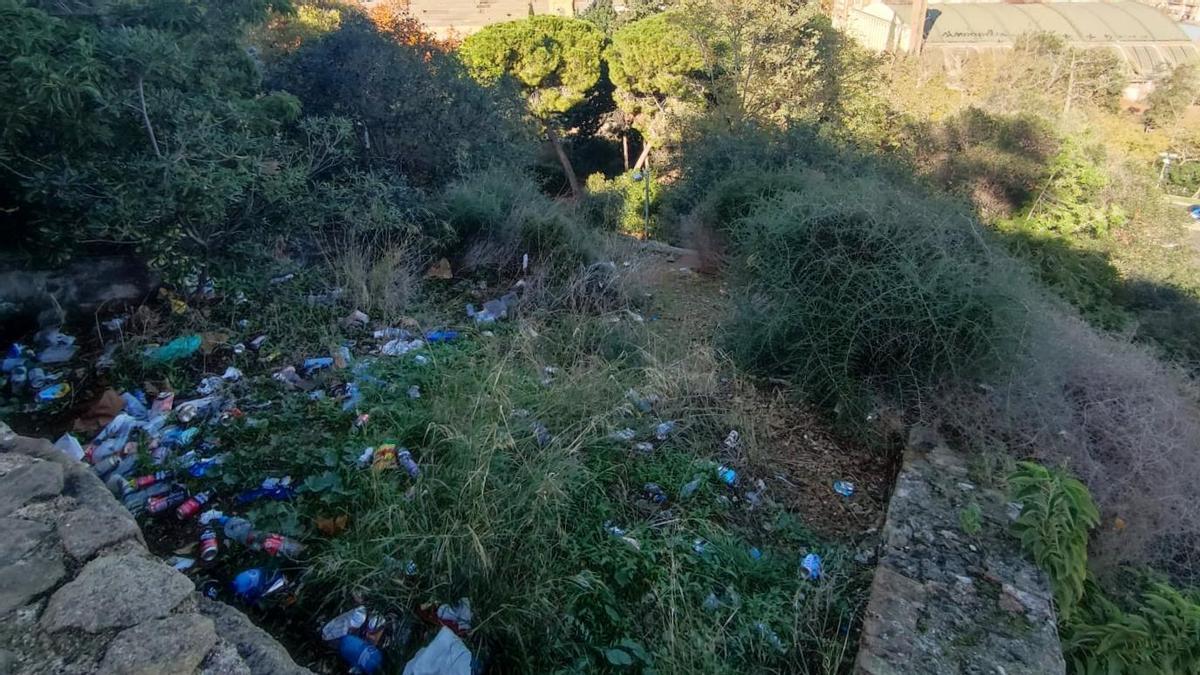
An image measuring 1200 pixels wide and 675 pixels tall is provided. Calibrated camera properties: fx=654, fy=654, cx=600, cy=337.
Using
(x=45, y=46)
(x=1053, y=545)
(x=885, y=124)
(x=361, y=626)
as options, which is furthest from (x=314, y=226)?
(x=885, y=124)

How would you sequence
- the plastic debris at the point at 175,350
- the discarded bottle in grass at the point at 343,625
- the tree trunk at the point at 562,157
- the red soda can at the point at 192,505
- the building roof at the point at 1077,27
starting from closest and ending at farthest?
the discarded bottle in grass at the point at 343,625 < the red soda can at the point at 192,505 < the plastic debris at the point at 175,350 < the tree trunk at the point at 562,157 < the building roof at the point at 1077,27

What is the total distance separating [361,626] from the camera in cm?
188

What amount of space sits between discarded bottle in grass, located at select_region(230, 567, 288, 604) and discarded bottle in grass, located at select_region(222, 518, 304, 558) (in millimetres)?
67

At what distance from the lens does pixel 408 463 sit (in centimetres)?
246

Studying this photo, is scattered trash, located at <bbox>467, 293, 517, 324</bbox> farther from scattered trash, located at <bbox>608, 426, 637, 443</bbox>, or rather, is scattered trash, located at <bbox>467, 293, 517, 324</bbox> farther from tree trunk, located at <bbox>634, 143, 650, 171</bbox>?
tree trunk, located at <bbox>634, 143, 650, 171</bbox>

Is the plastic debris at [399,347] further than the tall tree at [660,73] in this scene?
No

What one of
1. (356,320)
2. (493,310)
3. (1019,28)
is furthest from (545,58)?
(1019,28)

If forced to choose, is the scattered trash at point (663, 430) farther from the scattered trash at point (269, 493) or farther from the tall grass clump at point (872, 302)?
the scattered trash at point (269, 493)

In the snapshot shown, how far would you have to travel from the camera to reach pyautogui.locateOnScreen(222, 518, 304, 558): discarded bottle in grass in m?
2.04

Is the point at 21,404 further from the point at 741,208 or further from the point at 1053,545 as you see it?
the point at 741,208

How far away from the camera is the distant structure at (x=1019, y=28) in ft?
59.2

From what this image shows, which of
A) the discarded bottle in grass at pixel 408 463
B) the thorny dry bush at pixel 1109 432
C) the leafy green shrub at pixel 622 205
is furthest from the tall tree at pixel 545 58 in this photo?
the discarded bottle in grass at pixel 408 463

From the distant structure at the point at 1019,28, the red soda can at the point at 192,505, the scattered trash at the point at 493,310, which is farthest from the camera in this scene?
the distant structure at the point at 1019,28

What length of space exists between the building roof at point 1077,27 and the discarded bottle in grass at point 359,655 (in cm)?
2190
